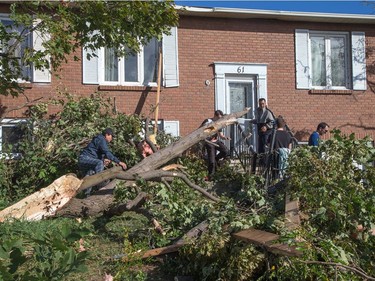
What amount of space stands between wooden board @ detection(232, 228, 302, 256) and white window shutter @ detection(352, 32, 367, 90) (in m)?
9.99

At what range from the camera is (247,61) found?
1499 centimetres

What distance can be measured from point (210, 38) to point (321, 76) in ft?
10.8

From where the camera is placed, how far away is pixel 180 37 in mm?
14469

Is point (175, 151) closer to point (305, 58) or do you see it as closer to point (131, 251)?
point (131, 251)

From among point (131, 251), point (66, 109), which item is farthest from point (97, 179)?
point (66, 109)

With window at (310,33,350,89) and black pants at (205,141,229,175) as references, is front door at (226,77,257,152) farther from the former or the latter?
black pants at (205,141,229,175)

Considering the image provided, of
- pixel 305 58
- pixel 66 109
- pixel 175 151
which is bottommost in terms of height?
pixel 175 151

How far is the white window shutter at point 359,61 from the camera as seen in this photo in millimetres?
15547

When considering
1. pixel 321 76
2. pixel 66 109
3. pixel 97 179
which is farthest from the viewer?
pixel 321 76

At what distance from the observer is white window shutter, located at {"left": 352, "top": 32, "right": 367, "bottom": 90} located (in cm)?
1555

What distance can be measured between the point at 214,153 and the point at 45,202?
4.82 meters

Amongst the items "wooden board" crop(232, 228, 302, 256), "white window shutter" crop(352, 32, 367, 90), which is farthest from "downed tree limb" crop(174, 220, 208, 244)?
"white window shutter" crop(352, 32, 367, 90)

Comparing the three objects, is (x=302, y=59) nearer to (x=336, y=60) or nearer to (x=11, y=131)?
(x=336, y=60)

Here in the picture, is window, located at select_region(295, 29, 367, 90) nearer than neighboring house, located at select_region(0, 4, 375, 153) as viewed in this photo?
No
